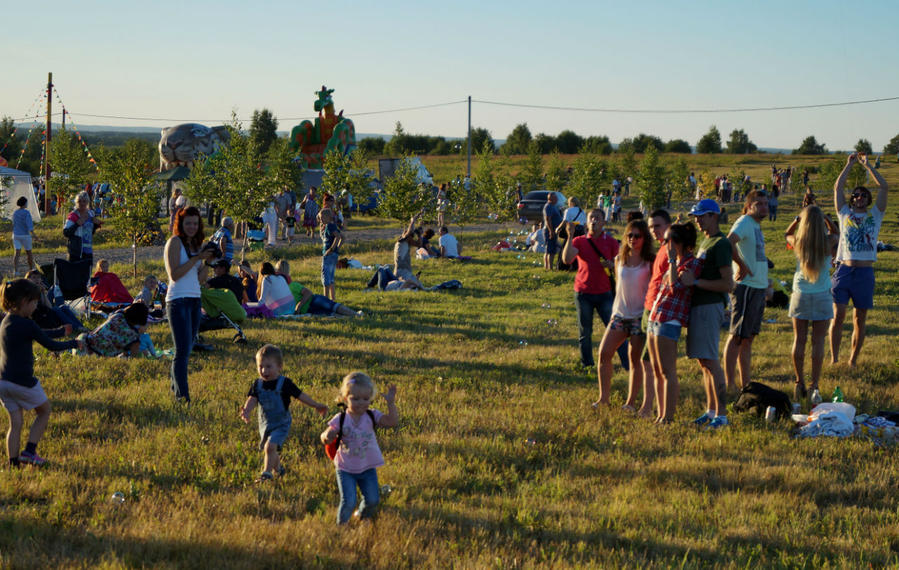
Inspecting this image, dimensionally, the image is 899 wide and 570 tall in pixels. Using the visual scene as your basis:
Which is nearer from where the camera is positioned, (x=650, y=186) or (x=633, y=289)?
(x=633, y=289)

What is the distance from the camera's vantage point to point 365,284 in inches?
682

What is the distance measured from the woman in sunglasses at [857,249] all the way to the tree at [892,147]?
101566 millimetres

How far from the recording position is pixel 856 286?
8.97 metres

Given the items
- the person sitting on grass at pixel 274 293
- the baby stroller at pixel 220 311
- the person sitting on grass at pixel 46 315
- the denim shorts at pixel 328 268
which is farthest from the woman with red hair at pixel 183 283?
the denim shorts at pixel 328 268

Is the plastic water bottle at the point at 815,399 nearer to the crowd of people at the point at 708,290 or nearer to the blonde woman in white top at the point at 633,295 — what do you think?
the crowd of people at the point at 708,290

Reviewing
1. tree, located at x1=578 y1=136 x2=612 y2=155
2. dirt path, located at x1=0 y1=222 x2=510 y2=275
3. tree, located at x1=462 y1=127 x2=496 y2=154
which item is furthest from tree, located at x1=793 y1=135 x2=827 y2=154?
dirt path, located at x1=0 y1=222 x2=510 y2=275

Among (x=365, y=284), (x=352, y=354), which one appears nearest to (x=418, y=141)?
(x=365, y=284)

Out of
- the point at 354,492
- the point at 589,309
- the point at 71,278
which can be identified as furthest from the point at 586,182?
the point at 354,492

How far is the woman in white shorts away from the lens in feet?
26.2

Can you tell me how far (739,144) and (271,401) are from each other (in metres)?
112

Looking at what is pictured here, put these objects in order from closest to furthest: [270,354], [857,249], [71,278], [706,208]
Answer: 1. [270,354]
2. [706,208]
3. [857,249]
4. [71,278]

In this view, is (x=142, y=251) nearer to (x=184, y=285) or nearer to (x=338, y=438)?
(x=184, y=285)

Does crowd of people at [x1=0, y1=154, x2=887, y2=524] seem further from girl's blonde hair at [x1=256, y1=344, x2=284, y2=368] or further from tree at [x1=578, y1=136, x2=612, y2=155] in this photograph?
tree at [x1=578, y1=136, x2=612, y2=155]

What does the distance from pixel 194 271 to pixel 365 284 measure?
386 inches
